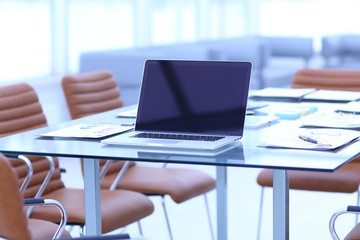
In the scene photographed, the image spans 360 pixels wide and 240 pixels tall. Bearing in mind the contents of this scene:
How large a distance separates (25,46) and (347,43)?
17.1 ft

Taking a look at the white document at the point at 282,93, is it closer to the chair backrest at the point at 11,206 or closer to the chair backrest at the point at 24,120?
the chair backrest at the point at 24,120

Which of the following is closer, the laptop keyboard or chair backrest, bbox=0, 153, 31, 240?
chair backrest, bbox=0, 153, 31, 240

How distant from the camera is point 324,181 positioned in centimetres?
353

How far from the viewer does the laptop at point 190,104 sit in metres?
2.58

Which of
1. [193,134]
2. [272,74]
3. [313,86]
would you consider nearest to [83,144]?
[193,134]

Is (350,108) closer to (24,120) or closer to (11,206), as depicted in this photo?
(24,120)

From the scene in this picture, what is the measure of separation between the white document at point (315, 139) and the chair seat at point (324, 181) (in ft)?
2.63

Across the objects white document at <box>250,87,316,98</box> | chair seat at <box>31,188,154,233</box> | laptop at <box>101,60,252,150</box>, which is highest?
laptop at <box>101,60,252,150</box>

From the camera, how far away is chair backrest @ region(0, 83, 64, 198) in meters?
3.31

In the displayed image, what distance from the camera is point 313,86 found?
4.43 metres

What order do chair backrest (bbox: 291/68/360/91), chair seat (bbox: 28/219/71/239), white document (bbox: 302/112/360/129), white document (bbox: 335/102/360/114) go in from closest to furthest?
1. chair seat (bbox: 28/219/71/239)
2. white document (bbox: 302/112/360/129)
3. white document (bbox: 335/102/360/114)
4. chair backrest (bbox: 291/68/360/91)

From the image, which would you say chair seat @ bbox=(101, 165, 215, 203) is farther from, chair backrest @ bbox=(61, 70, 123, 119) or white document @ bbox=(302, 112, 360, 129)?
white document @ bbox=(302, 112, 360, 129)

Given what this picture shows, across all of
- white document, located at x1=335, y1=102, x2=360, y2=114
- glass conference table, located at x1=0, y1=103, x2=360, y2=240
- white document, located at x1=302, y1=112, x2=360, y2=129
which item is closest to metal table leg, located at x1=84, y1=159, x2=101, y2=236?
glass conference table, located at x1=0, y1=103, x2=360, y2=240

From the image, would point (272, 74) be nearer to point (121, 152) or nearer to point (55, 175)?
point (55, 175)
